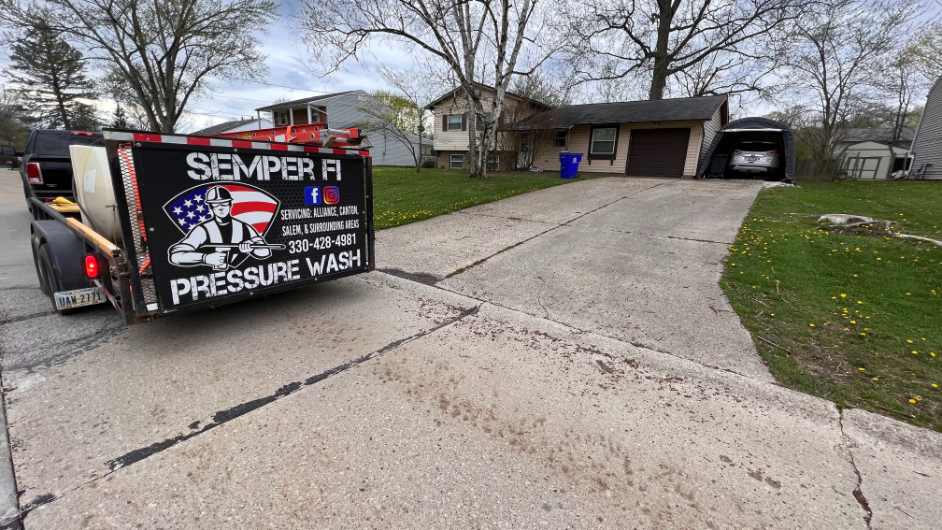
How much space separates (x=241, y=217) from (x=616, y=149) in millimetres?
19281

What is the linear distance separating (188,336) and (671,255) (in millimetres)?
6228

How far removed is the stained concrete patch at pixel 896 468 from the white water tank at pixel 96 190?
535 cm

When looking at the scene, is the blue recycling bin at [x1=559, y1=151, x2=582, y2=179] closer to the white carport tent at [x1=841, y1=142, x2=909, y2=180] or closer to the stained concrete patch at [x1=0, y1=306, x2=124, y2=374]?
the stained concrete patch at [x1=0, y1=306, x2=124, y2=374]

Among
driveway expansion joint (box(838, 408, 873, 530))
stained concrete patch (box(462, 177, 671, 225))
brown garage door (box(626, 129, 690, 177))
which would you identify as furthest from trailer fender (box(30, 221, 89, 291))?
brown garage door (box(626, 129, 690, 177))

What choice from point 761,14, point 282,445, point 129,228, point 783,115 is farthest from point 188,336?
point 783,115

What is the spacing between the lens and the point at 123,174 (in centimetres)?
269

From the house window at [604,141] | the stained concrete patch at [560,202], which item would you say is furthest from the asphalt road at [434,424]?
the house window at [604,141]

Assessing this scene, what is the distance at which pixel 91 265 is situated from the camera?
10.9ft

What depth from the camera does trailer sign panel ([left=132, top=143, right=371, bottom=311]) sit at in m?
2.91

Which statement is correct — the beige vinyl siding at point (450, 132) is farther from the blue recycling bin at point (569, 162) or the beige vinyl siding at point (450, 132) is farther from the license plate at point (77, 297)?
the license plate at point (77, 297)


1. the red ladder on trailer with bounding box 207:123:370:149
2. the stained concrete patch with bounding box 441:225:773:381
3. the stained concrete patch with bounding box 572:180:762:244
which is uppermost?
the red ladder on trailer with bounding box 207:123:370:149

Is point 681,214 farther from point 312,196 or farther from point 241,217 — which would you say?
point 241,217

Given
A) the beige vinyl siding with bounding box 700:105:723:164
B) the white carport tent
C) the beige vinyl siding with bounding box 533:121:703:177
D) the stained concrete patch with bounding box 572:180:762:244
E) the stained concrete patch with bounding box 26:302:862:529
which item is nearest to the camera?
the stained concrete patch with bounding box 26:302:862:529

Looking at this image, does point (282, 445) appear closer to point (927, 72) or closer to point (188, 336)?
point (188, 336)
